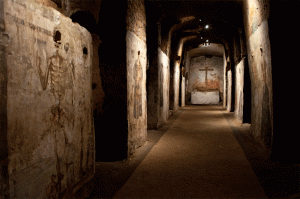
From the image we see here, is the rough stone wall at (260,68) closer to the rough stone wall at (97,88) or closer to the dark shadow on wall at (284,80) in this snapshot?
the dark shadow on wall at (284,80)

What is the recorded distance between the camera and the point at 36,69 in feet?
6.38

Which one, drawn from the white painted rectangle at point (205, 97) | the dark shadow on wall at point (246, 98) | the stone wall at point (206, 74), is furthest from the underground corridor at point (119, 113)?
the stone wall at point (206, 74)

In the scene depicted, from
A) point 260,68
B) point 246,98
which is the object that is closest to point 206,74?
point 246,98

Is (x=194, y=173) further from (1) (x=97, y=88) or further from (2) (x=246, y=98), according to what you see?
(2) (x=246, y=98)

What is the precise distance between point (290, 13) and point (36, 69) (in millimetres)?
3958

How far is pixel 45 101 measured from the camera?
6.77 ft

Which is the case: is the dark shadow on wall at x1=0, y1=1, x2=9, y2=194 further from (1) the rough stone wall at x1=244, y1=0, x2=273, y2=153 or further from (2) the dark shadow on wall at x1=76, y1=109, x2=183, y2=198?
(1) the rough stone wall at x1=244, y1=0, x2=273, y2=153

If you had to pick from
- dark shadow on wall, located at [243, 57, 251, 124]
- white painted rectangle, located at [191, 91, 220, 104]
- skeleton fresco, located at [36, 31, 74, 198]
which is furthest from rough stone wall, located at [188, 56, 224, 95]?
skeleton fresco, located at [36, 31, 74, 198]

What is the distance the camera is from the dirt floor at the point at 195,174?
3014 mm

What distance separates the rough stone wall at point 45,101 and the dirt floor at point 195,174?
56 cm

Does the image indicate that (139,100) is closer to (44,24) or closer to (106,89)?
(106,89)

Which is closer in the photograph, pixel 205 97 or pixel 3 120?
pixel 3 120

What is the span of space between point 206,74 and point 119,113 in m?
18.7

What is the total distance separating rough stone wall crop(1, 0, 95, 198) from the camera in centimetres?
170
